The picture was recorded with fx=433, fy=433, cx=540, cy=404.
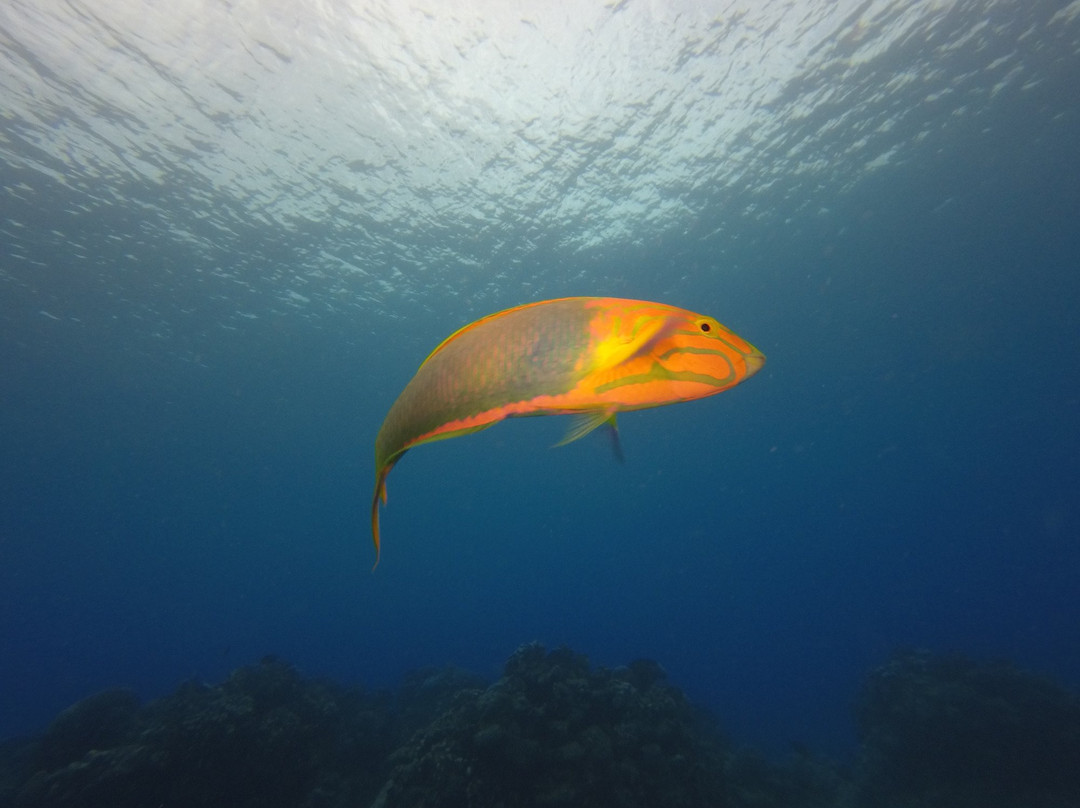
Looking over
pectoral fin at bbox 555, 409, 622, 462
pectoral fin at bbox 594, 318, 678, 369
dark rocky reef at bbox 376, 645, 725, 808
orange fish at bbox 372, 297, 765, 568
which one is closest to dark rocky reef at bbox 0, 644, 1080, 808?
dark rocky reef at bbox 376, 645, 725, 808

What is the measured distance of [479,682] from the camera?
46.4 ft

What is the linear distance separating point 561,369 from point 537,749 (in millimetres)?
7593

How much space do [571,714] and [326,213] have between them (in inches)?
806

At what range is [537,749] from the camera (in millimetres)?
6383

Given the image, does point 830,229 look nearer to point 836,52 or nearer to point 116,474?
point 836,52

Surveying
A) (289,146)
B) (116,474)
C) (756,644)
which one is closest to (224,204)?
(289,146)

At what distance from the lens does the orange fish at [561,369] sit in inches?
31.8

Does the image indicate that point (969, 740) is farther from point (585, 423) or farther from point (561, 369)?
point (561, 369)

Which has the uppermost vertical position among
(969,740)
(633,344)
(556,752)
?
(633,344)

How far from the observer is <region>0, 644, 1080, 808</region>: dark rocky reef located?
6.26 metres

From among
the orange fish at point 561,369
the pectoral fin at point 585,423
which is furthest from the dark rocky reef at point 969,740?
the orange fish at point 561,369

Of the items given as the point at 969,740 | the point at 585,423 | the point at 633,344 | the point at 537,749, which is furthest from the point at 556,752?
the point at 969,740

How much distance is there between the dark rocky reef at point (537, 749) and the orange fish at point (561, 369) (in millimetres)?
7105

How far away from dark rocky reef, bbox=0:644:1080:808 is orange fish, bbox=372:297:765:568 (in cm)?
710
